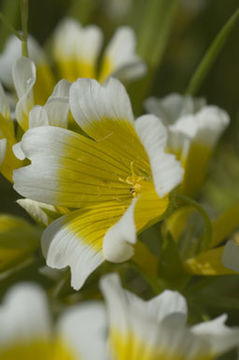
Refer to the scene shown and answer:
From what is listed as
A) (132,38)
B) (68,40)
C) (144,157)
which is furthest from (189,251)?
(68,40)

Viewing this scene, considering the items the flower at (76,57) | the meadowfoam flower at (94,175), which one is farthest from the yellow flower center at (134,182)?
the flower at (76,57)

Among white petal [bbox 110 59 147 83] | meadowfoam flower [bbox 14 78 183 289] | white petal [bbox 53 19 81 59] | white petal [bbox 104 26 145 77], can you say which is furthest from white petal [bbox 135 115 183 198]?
white petal [bbox 53 19 81 59]

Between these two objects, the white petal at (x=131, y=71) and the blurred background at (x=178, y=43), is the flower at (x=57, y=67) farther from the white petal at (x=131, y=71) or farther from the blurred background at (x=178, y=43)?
the blurred background at (x=178, y=43)

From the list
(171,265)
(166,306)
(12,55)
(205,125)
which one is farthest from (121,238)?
(12,55)

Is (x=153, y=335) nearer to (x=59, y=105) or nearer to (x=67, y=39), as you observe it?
(x=59, y=105)

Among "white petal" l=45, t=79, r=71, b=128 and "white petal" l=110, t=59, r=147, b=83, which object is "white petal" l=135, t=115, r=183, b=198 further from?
"white petal" l=110, t=59, r=147, b=83

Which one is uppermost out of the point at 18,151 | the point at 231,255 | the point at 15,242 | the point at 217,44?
the point at 217,44
